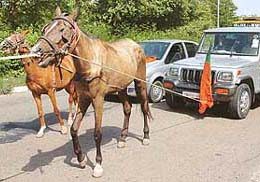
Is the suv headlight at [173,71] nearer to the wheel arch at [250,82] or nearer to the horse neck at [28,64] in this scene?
the wheel arch at [250,82]

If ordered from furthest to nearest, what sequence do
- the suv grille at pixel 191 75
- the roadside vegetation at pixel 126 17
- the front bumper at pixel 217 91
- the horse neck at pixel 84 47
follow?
the roadside vegetation at pixel 126 17
the suv grille at pixel 191 75
the front bumper at pixel 217 91
the horse neck at pixel 84 47

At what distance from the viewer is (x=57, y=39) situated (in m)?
5.05

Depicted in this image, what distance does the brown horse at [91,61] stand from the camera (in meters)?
5.06

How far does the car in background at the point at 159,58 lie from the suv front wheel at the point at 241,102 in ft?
8.05

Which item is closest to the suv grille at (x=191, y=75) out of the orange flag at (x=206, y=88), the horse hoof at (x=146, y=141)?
the orange flag at (x=206, y=88)

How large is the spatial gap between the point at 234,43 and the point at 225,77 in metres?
1.63

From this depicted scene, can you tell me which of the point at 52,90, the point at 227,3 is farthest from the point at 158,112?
the point at 227,3

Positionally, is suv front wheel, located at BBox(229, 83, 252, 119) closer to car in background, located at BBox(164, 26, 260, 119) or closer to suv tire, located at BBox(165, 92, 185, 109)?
car in background, located at BBox(164, 26, 260, 119)

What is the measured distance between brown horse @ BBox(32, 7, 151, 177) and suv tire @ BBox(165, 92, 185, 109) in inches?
125

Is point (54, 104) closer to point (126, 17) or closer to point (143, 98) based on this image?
point (143, 98)

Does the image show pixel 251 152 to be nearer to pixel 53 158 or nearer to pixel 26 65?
pixel 53 158

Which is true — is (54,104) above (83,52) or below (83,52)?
below

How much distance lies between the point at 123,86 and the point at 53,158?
1550 millimetres

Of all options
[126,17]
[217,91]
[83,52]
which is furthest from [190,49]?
[126,17]
